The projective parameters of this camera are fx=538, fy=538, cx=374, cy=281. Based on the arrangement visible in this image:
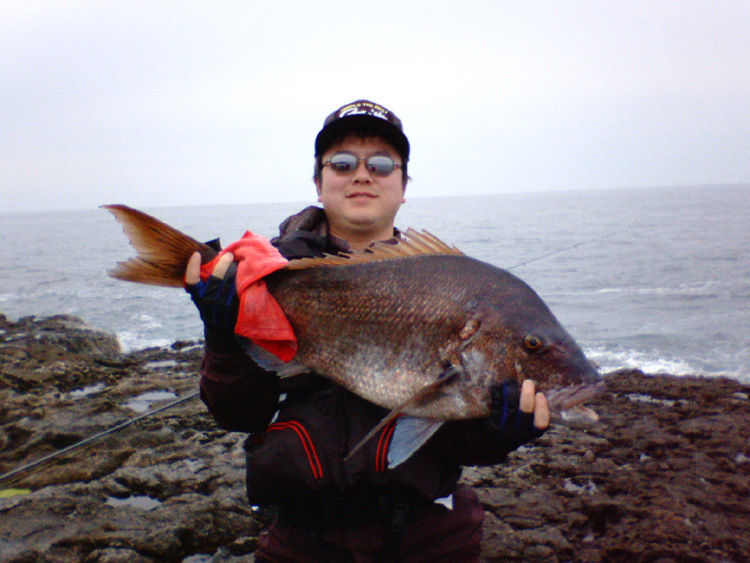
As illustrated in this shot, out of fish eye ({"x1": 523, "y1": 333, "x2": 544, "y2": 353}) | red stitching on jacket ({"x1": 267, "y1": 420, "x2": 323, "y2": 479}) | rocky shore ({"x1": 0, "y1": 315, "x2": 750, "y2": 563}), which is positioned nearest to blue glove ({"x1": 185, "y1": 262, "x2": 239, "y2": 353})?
red stitching on jacket ({"x1": 267, "y1": 420, "x2": 323, "y2": 479})

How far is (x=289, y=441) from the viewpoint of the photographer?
7.34ft

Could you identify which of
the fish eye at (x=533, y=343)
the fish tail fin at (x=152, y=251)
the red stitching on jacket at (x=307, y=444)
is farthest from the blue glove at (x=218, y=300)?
the fish eye at (x=533, y=343)

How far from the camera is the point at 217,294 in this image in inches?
81.9

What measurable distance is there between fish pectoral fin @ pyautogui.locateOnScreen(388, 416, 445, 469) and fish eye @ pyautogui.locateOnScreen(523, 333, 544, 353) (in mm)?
425

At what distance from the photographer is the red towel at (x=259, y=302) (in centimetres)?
211

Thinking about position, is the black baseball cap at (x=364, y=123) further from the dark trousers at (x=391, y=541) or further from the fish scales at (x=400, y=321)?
the dark trousers at (x=391, y=541)

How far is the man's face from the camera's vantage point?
260cm

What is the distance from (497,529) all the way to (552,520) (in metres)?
0.42

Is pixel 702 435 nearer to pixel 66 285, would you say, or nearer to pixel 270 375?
pixel 270 375

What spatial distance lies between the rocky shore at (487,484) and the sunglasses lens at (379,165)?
2.56 metres

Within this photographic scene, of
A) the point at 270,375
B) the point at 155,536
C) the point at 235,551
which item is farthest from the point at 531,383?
the point at 155,536

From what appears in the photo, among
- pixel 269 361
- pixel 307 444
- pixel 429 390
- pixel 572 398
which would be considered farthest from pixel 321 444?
pixel 572 398

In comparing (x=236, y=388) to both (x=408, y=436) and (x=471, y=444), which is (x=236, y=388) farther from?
(x=471, y=444)

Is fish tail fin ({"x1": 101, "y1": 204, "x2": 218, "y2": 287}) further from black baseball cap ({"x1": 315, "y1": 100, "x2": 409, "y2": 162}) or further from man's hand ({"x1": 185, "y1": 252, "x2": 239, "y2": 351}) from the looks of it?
black baseball cap ({"x1": 315, "y1": 100, "x2": 409, "y2": 162})
